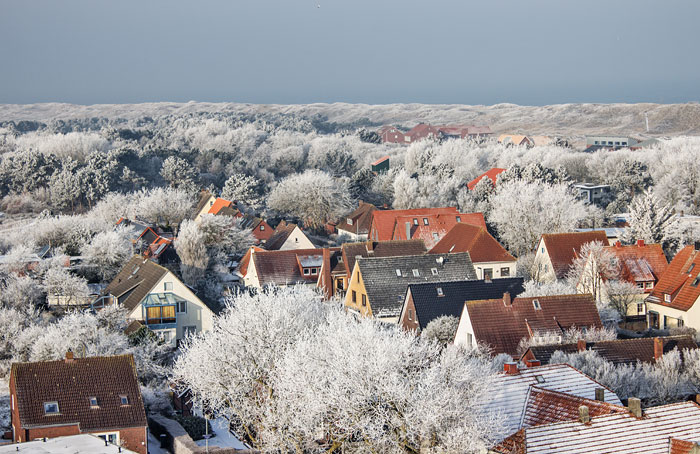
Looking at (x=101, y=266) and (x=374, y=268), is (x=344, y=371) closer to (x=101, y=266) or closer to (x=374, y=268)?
(x=374, y=268)

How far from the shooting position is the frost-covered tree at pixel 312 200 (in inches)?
2665

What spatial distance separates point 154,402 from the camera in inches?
1105

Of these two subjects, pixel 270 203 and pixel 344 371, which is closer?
pixel 344 371

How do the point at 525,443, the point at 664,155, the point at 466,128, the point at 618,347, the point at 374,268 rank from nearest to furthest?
the point at 525,443 < the point at 618,347 < the point at 374,268 < the point at 664,155 < the point at 466,128

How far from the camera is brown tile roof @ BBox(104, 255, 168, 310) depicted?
3803 cm

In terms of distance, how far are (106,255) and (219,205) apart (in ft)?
62.7

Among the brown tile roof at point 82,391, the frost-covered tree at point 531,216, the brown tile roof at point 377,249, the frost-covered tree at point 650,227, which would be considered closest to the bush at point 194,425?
the brown tile roof at point 82,391

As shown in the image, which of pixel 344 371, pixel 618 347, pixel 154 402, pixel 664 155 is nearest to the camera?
pixel 344 371

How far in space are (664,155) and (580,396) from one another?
2681 inches

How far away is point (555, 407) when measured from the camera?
62.7 feet

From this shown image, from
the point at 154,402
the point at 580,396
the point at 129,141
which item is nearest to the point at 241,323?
the point at 154,402

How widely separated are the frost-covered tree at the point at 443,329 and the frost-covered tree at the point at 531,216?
907 inches

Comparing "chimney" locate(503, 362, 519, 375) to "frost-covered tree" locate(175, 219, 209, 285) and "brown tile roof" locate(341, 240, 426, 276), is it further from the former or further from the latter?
"frost-covered tree" locate(175, 219, 209, 285)

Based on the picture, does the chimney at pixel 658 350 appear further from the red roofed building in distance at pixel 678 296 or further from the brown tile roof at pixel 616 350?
the red roofed building in distance at pixel 678 296
